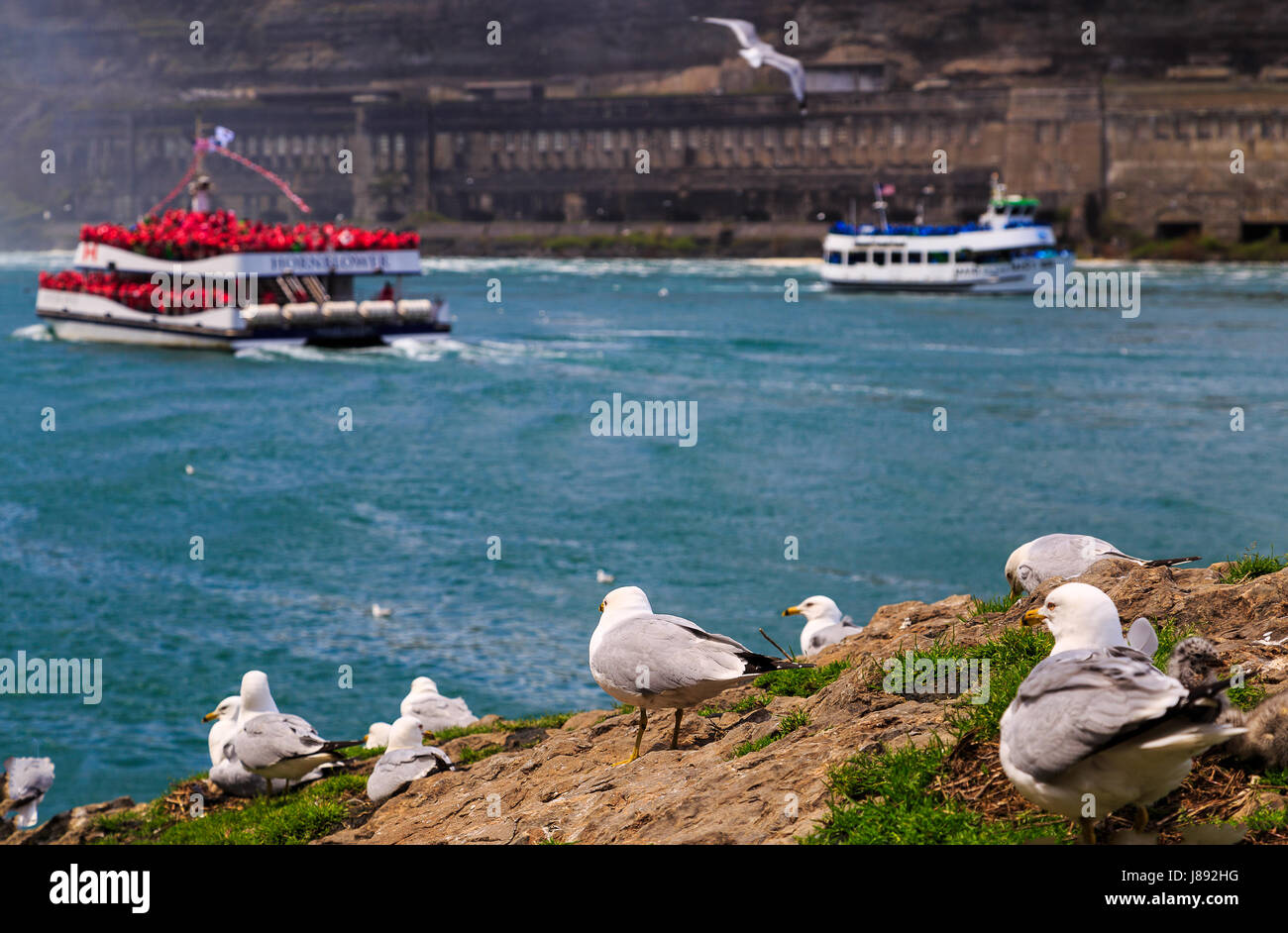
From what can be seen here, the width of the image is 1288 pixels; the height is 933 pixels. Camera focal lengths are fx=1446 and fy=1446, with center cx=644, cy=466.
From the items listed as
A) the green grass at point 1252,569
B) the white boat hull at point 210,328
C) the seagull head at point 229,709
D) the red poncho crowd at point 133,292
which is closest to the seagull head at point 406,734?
the seagull head at point 229,709

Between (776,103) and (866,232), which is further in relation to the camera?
(776,103)

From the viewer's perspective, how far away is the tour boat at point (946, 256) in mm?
69750

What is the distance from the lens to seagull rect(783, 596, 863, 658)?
11.9 m

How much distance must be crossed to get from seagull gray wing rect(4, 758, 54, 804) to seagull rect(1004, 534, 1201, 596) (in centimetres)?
709

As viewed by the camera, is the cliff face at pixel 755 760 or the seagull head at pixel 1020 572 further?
the seagull head at pixel 1020 572

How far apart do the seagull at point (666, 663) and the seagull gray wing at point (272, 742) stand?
2.72 metres

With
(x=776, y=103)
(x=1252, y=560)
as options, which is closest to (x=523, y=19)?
(x=776, y=103)

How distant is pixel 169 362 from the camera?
147 feet

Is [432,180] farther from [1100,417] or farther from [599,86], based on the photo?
[1100,417]

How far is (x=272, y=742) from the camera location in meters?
9.16

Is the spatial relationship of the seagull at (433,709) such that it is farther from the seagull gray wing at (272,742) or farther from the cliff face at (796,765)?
the seagull gray wing at (272,742)

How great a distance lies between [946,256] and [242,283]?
37350mm

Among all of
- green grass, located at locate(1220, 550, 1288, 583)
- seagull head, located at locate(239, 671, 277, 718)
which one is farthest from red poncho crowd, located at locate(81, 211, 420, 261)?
green grass, located at locate(1220, 550, 1288, 583)

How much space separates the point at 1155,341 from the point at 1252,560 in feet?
144
